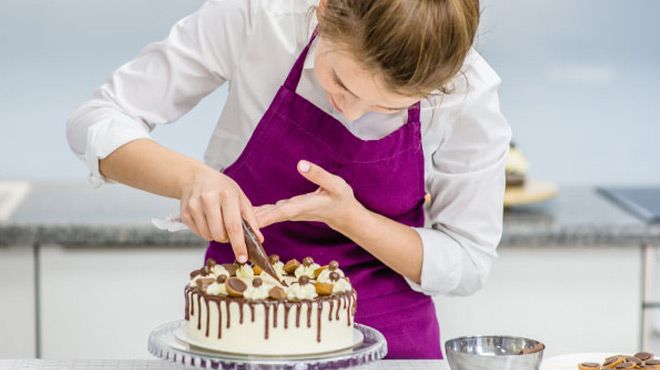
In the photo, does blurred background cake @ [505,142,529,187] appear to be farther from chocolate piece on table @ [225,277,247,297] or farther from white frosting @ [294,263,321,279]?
chocolate piece on table @ [225,277,247,297]

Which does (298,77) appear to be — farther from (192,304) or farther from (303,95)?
(192,304)

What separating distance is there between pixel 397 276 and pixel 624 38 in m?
1.52

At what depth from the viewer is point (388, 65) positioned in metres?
1.29

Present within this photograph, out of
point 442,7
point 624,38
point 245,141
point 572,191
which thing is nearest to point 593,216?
point 572,191

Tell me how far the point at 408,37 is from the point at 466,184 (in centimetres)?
43

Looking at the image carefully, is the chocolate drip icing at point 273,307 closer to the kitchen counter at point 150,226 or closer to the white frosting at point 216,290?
the white frosting at point 216,290

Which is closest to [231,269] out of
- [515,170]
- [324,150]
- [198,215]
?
[198,215]

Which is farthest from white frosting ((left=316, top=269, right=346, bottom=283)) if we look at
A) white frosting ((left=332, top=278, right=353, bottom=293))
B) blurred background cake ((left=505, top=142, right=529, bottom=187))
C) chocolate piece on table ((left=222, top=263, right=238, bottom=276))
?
blurred background cake ((left=505, top=142, right=529, bottom=187))

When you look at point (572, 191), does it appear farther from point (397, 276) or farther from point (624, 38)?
point (397, 276)

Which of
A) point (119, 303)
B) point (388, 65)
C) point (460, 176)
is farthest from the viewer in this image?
point (119, 303)

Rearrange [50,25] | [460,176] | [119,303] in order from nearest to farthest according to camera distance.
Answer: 1. [460,176]
2. [119,303]
3. [50,25]

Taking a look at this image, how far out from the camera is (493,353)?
1.40 meters

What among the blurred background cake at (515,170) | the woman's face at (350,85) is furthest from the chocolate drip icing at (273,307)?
the blurred background cake at (515,170)

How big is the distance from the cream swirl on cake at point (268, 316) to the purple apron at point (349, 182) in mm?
281
